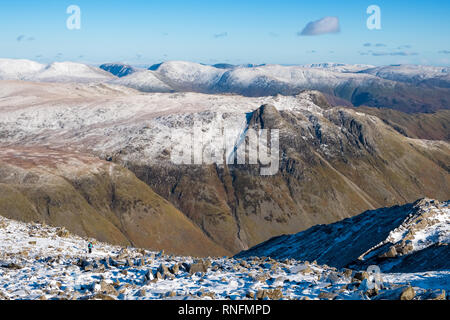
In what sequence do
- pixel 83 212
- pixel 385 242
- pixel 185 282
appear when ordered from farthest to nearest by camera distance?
pixel 83 212 → pixel 385 242 → pixel 185 282

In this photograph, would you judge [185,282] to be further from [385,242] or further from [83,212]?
[83,212]

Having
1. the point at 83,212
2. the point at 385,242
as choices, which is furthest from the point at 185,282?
the point at 83,212

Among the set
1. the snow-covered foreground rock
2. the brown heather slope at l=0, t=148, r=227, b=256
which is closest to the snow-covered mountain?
the snow-covered foreground rock

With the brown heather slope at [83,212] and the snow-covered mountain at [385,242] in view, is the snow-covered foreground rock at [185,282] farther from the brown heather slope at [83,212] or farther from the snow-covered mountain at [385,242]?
the brown heather slope at [83,212]

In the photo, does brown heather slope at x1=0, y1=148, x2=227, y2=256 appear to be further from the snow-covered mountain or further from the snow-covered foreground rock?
the snow-covered foreground rock

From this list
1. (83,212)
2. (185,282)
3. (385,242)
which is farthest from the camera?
(83,212)
